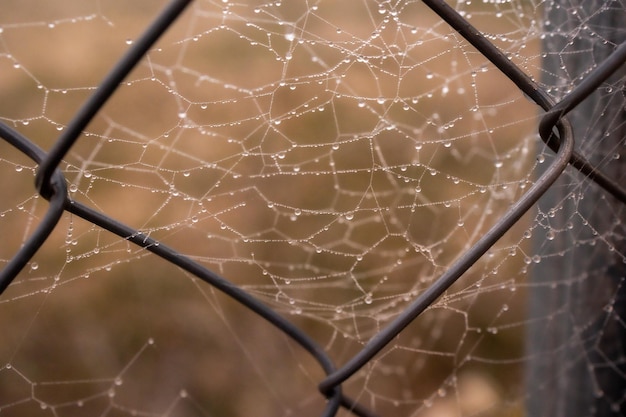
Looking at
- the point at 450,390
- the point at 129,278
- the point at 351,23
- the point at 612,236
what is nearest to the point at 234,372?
the point at 129,278

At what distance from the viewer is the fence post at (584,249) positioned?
0.63 metres

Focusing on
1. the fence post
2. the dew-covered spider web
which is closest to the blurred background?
the dew-covered spider web

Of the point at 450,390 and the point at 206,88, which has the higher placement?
the point at 206,88

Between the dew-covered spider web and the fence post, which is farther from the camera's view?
the dew-covered spider web

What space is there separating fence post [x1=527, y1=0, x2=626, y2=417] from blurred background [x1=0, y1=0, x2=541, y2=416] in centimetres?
31

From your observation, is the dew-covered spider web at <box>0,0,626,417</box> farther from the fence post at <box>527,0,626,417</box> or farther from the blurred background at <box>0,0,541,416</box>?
the fence post at <box>527,0,626,417</box>

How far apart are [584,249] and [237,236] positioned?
692mm

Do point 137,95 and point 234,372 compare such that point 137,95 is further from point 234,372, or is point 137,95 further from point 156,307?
point 234,372

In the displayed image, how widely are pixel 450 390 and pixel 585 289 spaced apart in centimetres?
61

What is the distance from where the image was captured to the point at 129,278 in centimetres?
127

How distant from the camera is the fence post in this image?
63cm

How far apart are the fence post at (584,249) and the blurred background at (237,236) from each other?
0.31m

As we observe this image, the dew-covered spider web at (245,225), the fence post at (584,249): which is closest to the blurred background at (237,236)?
the dew-covered spider web at (245,225)

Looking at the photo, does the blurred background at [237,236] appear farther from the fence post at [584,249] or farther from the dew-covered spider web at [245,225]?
the fence post at [584,249]
